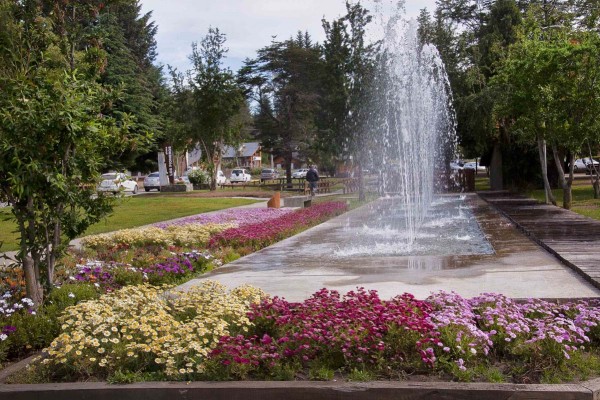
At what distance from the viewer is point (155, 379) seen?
16.3ft

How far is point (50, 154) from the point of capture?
6809mm

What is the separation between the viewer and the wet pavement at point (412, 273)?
7.48 m

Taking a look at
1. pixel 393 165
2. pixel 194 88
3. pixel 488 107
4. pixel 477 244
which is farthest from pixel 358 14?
pixel 477 244

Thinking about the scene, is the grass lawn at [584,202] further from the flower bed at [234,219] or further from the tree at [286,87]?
the tree at [286,87]

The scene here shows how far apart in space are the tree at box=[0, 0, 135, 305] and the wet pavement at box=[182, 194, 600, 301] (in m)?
1.90

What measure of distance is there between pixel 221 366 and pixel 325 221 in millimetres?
13918

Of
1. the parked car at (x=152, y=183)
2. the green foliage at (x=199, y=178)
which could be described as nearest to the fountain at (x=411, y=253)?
the green foliage at (x=199, y=178)

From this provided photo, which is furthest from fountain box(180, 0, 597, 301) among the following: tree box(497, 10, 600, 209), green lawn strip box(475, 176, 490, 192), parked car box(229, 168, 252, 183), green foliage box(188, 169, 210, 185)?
parked car box(229, 168, 252, 183)

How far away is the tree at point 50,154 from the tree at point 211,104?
34378 mm

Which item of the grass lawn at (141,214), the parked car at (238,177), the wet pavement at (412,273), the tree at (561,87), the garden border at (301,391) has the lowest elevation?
the garden border at (301,391)

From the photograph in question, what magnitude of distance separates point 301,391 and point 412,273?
448 cm

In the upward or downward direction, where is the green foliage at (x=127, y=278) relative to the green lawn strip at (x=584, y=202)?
upward

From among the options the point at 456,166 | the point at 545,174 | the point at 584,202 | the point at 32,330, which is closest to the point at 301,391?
the point at 32,330

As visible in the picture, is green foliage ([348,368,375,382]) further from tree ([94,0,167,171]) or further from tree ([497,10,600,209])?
tree ([94,0,167,171])
